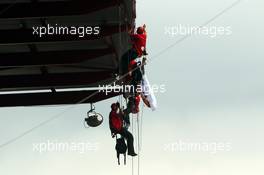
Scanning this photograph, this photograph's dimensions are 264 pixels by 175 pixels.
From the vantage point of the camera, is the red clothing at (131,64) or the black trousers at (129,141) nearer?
the red clothing at (131,64)

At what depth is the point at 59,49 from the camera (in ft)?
138

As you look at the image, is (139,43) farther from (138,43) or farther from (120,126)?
(120,126)

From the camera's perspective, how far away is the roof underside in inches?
1523

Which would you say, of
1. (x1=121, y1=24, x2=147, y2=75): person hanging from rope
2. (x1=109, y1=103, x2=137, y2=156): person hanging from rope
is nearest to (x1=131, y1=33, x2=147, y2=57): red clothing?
(x1=121, y1=24, x2=147, y2=75): person hanging from rope

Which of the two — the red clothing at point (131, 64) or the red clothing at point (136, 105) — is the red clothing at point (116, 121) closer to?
the red clothing at point (136, 105)

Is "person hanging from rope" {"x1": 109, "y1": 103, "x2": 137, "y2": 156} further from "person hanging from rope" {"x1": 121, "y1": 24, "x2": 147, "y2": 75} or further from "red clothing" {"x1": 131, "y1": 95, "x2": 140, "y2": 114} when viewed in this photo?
"person hanging from rope" {"x1": 121, "y1": 24, "x2": 147, "y2": 75}

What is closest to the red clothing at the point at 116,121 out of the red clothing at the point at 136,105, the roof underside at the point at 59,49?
the red clothing at the point at 136,105

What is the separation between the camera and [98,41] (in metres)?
40.8

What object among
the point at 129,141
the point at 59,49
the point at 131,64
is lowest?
the point at 129,141

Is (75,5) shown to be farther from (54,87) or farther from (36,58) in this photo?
(54,87)

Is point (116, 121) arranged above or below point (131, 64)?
below

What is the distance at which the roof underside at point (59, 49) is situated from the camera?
38.7 metres

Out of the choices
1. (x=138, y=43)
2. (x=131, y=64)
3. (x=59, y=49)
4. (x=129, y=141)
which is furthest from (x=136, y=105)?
(x=59, y=49)

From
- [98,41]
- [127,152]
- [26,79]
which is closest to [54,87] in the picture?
→ [26,79]
